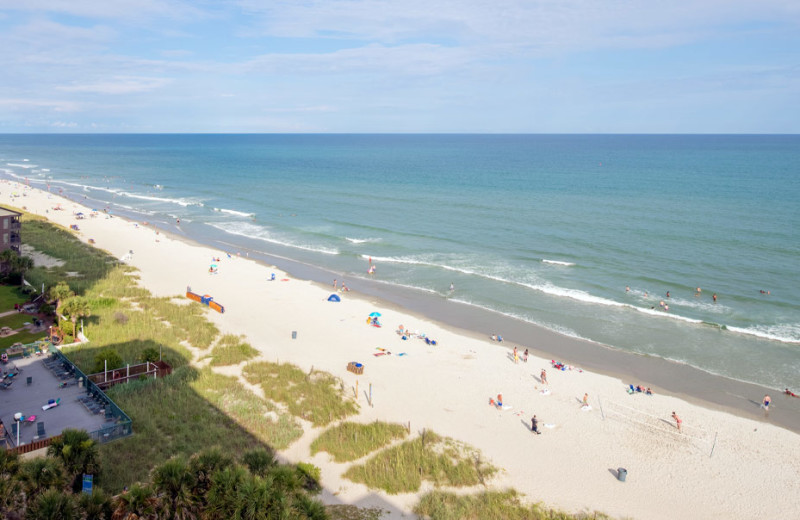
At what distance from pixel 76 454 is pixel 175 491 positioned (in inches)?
189

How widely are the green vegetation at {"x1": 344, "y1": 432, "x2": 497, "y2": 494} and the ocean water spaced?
18580 mm

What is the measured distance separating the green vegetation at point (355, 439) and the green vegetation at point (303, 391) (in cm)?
131

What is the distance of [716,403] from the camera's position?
A: 95.9 ft

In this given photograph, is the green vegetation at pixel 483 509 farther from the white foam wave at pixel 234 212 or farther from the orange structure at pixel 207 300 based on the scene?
the white foam wave at pixel 234 212

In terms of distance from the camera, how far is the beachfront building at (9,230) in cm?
4328

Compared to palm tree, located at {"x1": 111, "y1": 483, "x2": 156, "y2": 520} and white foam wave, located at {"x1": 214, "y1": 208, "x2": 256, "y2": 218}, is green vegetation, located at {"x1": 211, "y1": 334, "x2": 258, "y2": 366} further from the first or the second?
white foam wave, located at {"x1": 214, "y1": 208, "x2": 256, "y2": 218}

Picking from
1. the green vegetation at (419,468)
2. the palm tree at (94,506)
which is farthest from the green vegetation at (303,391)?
the palm tree at (94,506)

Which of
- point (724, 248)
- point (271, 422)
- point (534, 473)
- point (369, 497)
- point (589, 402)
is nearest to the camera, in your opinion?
point (369, 497)

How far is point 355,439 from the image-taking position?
23062 millimetres

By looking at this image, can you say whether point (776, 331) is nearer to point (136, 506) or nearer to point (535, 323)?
point (535, 323)

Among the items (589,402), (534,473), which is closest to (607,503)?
(534,473)

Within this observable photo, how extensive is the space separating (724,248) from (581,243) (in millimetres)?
14508

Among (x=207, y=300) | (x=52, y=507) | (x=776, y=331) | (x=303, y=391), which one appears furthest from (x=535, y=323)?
(x=52, y=507)

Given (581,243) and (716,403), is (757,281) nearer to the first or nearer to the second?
(581,243)
